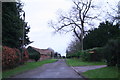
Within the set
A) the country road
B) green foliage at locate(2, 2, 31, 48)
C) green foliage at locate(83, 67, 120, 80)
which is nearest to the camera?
green foliage at locate(83, 67, 120, 80)

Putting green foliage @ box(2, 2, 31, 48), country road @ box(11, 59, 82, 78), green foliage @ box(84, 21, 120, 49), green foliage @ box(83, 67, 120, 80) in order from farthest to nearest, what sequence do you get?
green foliage @ box(84, 21, 120, 49) → green foliage @ box(2, 2, 31, 48) → country road @ box(11, 59, 82, 78) → green foliage @ box(83, 67, 120, 80)

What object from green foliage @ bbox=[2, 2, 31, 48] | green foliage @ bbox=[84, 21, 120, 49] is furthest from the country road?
green foliage @ bbox=[84, 21, 120, 49]

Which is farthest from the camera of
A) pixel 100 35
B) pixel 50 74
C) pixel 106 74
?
pixel 100 35

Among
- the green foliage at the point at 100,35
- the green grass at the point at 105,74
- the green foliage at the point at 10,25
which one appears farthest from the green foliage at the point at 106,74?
the green foliage at the point at 100,35

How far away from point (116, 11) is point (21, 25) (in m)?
16.5

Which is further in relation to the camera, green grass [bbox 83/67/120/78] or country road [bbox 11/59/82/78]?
country road [bbox 11/59/82/78]

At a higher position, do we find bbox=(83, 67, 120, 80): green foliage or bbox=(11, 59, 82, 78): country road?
bbox=(83, 67, 120, 80): green foliage

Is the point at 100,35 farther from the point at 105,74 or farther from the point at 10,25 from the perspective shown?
the point at 105,74

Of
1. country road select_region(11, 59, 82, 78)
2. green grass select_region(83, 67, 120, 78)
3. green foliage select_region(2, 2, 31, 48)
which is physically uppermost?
green foliage select_region(2, 2, 31, 48)

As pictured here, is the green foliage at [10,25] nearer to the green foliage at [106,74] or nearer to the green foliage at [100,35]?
the green foliage at [106,74]

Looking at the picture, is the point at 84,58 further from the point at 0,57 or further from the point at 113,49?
the point at 113,49

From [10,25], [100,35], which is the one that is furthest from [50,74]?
[100,35]

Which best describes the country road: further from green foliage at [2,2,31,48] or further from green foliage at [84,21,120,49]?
green foliage at [84,21,120,49]

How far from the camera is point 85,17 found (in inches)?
1786
